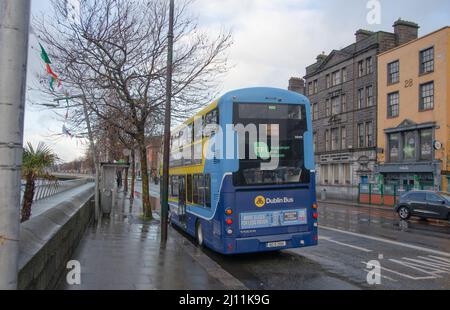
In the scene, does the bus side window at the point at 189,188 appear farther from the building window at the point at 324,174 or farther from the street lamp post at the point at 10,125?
the building window at the point at 324,174

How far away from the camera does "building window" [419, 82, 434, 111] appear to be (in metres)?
30.5

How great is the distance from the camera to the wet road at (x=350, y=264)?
26.1 ft

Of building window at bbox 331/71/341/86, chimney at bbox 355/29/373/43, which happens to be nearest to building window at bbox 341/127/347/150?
building window at bbox 331/71/341/86

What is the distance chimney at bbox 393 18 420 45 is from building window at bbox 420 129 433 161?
1024cm

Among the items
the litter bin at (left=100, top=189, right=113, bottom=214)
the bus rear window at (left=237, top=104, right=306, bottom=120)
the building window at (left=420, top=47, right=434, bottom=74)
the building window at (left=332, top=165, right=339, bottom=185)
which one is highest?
the building window at (left=420, top=47, right=434, bottom=74)

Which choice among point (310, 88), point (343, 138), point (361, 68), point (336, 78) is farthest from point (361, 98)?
point (310, 88)

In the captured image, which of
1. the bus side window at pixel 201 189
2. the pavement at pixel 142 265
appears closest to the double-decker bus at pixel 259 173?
the bus side window at pixel 201 189

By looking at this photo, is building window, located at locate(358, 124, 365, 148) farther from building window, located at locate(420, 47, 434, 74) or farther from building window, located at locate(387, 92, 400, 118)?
building window, located at locate(420, 47, 434, 74)

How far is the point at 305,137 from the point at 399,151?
26.2 metres

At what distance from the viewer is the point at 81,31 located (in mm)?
14852

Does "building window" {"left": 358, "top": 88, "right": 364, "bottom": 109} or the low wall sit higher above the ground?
"building window" {"left": 358, "top": 88, "right": 364, "bottom": 109}

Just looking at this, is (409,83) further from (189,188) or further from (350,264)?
(350,264)

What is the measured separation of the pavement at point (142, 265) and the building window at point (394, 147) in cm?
2557
